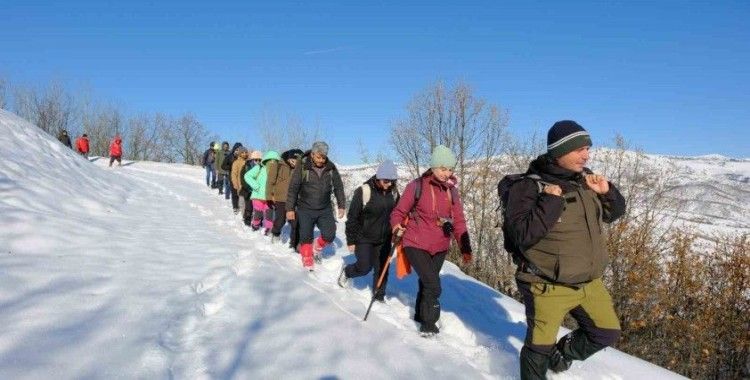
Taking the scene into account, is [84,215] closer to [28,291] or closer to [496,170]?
[28,291]

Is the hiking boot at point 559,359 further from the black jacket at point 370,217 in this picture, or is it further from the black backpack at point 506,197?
the black jacket at point 370,217

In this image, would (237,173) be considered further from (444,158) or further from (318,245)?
(444,158)

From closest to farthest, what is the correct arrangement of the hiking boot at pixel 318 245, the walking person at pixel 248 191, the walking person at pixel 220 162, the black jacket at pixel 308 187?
the black jacket at pixel 308 187 < the hiking boot at pixel 318 245 < the walking person at pixel 248 191 < the walking person at pixel 220 162

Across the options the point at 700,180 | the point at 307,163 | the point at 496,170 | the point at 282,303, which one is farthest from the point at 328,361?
the point at 700,180

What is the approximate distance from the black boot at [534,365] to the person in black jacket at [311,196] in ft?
14.7

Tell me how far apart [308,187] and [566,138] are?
492 centimetres

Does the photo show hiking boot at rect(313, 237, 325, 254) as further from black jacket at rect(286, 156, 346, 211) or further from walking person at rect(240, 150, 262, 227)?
walking person at rect(240, 150, 262, 227)

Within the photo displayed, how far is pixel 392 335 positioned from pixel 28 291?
11.4ft

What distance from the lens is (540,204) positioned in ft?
10.2

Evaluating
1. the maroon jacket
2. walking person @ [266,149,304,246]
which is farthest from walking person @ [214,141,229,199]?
the maroon jacket

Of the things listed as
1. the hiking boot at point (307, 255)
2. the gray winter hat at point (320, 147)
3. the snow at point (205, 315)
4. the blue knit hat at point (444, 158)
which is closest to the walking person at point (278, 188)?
the snow at point (205, 315)

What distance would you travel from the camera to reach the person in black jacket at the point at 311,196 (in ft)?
24.2

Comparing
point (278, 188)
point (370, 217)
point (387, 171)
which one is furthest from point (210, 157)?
point (387, 171)

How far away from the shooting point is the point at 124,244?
7164 millimetres
